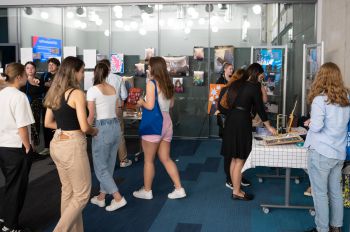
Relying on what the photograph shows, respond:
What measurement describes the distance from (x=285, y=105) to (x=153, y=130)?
468cm

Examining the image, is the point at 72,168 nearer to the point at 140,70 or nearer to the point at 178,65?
the point at 178,65

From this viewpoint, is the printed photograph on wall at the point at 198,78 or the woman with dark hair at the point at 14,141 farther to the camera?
the printed photograph on wall at the point at 198,78

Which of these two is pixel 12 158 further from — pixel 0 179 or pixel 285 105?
pixel 285 105

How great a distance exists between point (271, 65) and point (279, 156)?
435 centimetres

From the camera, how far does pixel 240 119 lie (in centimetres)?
437

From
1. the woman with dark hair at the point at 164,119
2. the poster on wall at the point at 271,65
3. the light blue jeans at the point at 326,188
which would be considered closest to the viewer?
the light blue jeans at the point at 326,188

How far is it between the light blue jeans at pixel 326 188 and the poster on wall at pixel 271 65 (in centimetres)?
473

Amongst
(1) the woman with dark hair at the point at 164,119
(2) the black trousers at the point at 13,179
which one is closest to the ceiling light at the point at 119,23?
(1) the woman with dark hair at the point at 164,119

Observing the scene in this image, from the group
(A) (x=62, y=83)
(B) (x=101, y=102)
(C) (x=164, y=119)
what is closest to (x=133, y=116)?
(C) (x=164, y=119)

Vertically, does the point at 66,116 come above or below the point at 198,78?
below

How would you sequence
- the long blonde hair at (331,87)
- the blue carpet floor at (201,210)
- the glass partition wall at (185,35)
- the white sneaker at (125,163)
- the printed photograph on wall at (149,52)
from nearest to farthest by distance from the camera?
the long blonde hair at (331,87) → the blue carpet floor at (201,210) → the white sneaker at (125,163) → the glass partition wall at (185,35) → the printed photograph on wall at (149,52)

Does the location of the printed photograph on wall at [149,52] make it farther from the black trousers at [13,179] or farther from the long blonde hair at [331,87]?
the long blonde hair at [331,87]

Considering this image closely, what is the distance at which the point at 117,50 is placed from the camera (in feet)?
29.7

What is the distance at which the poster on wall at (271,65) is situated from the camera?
7.90 metres
